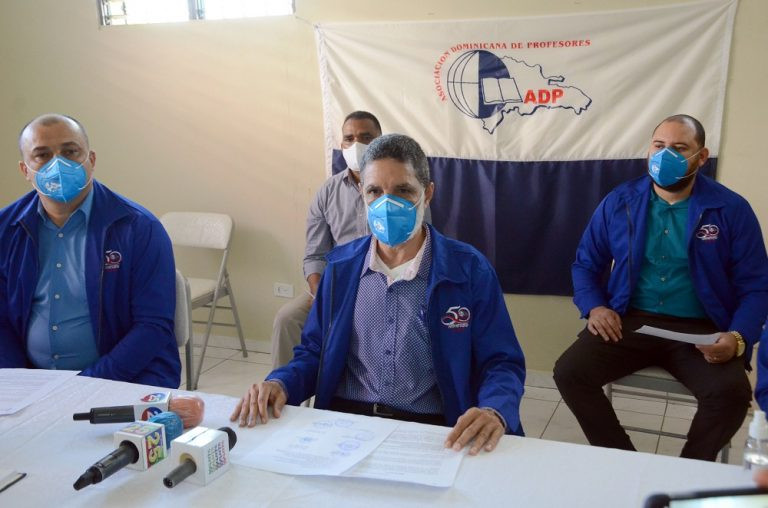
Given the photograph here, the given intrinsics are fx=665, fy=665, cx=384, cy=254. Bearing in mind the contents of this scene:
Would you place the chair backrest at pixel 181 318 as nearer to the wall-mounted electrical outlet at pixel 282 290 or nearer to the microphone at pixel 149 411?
the microphone at pixel 149 411

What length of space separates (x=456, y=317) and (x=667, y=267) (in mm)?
1396

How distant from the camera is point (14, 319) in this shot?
7.17 feet

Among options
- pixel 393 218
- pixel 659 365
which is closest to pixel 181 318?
pixel 393 218

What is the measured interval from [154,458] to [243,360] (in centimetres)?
296

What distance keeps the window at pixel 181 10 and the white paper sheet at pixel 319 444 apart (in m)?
3.04

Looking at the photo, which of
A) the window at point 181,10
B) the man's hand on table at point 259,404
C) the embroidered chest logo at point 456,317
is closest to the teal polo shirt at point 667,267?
the embroidered chest logo at point 456,317

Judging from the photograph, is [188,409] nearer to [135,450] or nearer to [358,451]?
[135,450]

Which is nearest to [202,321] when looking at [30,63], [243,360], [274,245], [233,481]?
[243,360]

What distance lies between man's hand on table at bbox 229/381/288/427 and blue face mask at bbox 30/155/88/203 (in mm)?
1072

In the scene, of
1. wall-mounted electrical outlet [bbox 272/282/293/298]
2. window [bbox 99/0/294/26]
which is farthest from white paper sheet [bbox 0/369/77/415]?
window [bbox 99/0/294/26]

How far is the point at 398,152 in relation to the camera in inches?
71.7

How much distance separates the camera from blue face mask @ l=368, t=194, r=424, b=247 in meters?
1.80

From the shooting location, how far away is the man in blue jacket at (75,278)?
7.11ft

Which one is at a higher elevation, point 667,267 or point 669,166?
point 669,166
